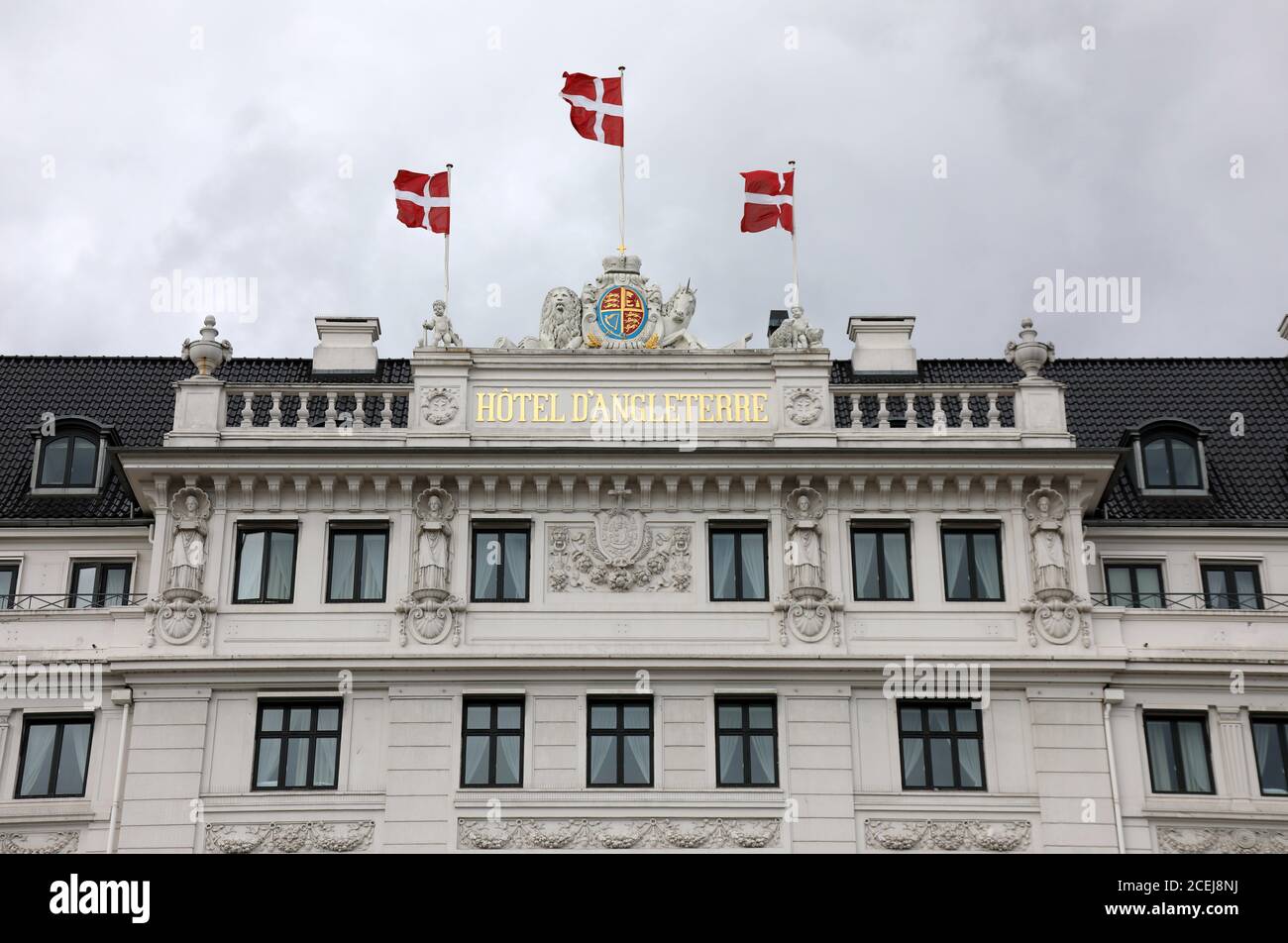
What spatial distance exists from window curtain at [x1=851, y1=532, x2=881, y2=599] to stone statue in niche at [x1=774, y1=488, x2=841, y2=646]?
77 cm

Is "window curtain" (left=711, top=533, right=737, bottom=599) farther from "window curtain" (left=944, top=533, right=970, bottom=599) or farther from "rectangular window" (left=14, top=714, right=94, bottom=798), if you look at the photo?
"rectangular window" (left=14, top=714, right=94, bottom=798)

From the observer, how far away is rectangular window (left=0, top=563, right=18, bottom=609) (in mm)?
41812

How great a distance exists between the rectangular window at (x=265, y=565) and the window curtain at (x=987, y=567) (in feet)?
47.5

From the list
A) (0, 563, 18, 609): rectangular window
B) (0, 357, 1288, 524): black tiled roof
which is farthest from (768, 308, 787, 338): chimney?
(0, 563, 18, 609): rectangular window

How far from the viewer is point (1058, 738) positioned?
3862cm

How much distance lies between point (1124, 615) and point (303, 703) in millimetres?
17278

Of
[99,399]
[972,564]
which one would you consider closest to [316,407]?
[99,399]

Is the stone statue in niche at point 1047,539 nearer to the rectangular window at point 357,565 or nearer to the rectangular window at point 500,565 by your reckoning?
the rectangular window at point 500,565

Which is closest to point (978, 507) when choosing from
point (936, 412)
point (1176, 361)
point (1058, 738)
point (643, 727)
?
point (936, 412)

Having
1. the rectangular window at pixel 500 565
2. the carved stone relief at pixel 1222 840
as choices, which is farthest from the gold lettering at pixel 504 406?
the carved stone relief at pixel 1222 840

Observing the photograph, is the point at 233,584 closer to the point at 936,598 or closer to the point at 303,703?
the point at 303,703

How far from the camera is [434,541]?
3994 centimetres

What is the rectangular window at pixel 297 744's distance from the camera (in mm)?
38406
